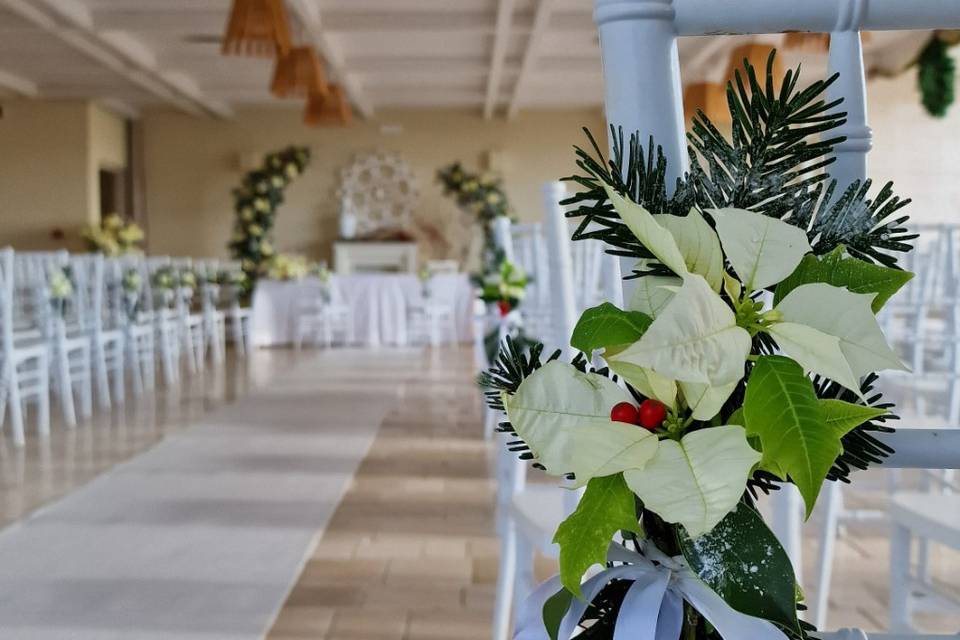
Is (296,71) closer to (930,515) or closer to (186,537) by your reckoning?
(186,537)

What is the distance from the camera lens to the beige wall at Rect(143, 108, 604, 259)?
1268cm

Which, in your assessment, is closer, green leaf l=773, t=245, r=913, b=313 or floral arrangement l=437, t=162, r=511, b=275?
green leaf l=773, t=245, r=913, b=313

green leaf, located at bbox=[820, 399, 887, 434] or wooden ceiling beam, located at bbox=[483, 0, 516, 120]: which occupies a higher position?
wooden ceiling beam, located at bbox=[483, 0, 516, 120]

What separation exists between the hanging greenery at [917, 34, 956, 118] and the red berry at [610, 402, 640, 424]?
885cm

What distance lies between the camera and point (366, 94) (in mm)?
11703

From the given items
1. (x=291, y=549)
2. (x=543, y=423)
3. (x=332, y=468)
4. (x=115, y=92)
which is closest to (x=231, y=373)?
(x=332, y=468)

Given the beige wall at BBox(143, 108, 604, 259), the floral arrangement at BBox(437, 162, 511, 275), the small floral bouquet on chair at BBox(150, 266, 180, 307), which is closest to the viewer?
the small floral bouquet on chair at BBox(150, 266, 180, 307)

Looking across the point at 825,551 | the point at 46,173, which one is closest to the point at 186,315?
the point at 46,173

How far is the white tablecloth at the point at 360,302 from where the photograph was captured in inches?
383

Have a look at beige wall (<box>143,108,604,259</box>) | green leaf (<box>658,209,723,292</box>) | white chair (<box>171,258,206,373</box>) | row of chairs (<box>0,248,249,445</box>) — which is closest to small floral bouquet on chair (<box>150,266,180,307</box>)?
row of chairs (<box>0,248,249,445</box>)

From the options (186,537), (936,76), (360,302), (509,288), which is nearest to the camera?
(186,537)

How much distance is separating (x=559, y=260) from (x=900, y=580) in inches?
35.9

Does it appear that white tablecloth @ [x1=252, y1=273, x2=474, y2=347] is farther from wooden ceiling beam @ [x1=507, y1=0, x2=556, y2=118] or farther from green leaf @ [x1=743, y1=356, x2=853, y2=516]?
green leaf @ [x1=743, y1=356, x2=853, y2=516]

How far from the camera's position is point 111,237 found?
11031mm
